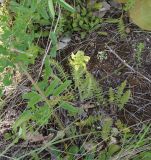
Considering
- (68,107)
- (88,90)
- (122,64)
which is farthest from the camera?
(122,64)

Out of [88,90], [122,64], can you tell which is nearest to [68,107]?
[88,90]

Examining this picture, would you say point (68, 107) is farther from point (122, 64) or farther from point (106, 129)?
point (122, 64)

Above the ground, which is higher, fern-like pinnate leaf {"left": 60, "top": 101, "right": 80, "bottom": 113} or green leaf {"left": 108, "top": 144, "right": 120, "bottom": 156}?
fern-like pinnate leaf {"left": 60, "top": 101, "right": 80, "bottom": 113}

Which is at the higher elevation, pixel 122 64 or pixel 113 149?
pixel 122 64

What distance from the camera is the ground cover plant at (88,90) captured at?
5.78ft

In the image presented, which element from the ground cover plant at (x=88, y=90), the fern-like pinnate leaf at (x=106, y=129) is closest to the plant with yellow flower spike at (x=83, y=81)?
the ground cover plant at (x=88, y=90)

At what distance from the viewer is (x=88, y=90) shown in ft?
5.86

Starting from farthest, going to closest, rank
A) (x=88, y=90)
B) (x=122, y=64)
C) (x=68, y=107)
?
(x=122, y=64) < (x=88, y=90) < (x=68, y=107)

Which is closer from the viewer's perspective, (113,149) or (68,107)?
(68,107)

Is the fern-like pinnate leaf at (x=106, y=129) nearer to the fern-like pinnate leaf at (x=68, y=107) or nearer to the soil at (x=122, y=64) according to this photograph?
the soil at (x=122, y=64)

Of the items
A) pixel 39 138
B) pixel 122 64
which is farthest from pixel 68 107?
pixel 122 64

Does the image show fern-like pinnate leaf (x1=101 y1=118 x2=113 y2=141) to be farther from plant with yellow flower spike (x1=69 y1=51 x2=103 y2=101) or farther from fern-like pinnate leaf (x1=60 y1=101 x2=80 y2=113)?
fern-like pinnate leaf (x1=60 y1=101 x2=80 y2=113)

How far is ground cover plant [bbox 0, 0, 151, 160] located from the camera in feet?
5.78

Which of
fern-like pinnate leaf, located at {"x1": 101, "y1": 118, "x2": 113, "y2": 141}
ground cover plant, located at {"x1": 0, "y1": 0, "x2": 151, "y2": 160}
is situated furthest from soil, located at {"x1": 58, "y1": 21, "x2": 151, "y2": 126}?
fern-like pinnate leaf, located at {"x1": 101, "y1": 118, "x2": 113, "y2": 141}
